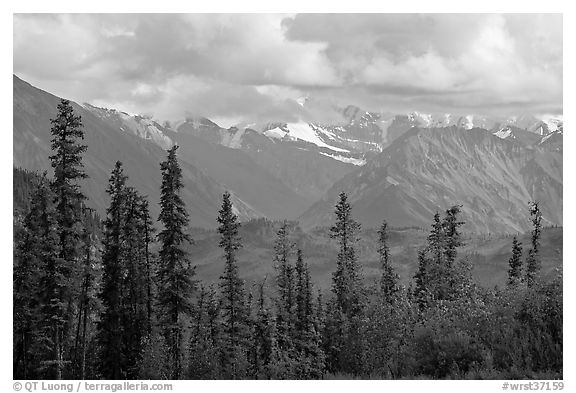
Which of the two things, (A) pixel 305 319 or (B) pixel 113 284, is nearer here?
(B) pixel 113 284

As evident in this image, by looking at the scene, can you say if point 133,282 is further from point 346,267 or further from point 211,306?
point 346,267

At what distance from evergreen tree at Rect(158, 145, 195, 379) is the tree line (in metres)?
0.09

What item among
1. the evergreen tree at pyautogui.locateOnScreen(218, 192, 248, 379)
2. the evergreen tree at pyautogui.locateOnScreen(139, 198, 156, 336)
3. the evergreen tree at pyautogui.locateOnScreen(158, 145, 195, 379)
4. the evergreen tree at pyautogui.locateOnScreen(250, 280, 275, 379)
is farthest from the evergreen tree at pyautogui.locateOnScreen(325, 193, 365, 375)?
the evergreen tree at pyautogui.locateOnScreen(139, 198, 156, 336)

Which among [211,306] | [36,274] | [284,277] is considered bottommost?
[36,274]

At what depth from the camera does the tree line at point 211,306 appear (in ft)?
65.1

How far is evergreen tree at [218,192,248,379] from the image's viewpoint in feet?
160

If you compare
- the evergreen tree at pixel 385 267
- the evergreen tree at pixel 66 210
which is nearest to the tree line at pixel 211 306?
the evergreen tree at pixel 66 210

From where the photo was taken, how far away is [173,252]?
1678 inches

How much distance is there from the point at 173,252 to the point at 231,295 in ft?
35.7

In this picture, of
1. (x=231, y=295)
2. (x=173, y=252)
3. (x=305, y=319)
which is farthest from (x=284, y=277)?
(x=173, y=252)

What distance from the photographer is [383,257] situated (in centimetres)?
6906

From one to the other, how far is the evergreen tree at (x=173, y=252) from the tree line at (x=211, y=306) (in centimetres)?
9
